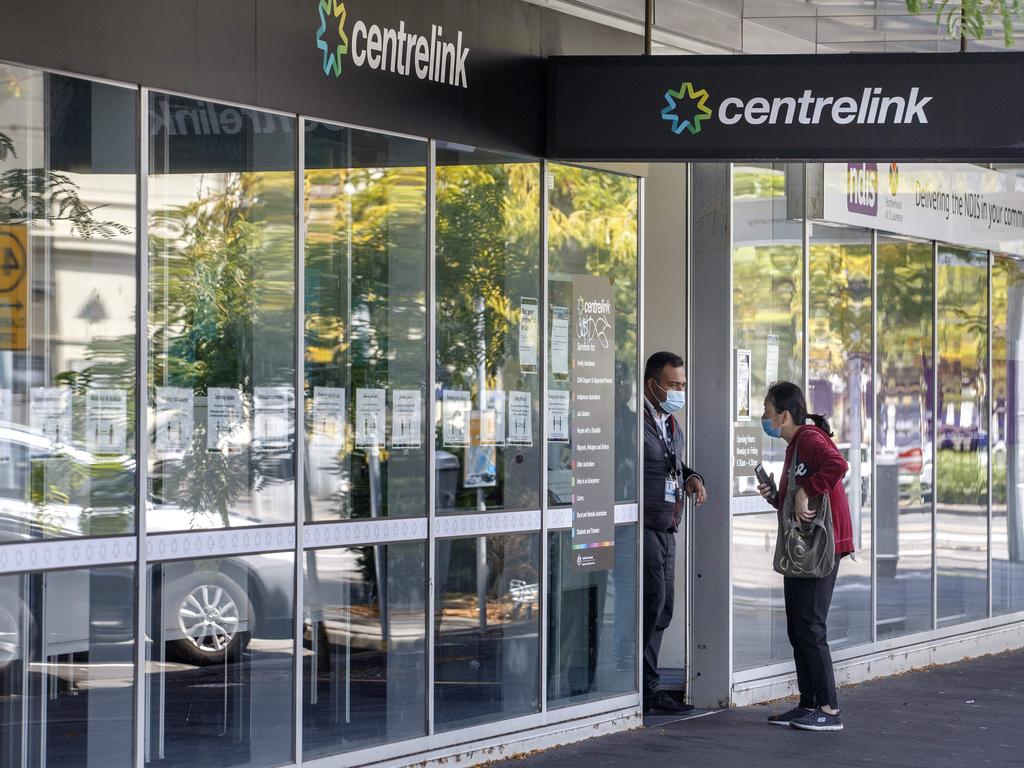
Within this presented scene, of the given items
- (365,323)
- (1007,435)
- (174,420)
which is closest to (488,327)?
(365,323)

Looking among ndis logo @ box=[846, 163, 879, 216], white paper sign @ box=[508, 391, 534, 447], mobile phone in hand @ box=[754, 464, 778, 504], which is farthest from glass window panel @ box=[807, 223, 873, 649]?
white paper sign @ box=[508, 391, 534, 447]

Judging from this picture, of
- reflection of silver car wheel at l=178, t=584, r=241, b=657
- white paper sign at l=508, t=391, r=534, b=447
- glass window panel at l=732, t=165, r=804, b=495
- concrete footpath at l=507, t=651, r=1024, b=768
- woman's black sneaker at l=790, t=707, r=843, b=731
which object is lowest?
concrete footpath at l=507, t=651, r=1024, b=768

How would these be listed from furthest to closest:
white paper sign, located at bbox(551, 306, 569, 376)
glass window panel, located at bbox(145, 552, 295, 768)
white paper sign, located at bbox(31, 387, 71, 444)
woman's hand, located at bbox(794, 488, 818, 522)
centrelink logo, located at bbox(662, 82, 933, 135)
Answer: woman's hand, located at bbox(794, 488, 818, 522)
white paper sign, located at bbox(551, 306, 569, 376)
centrelink logo, located at bbox(662, 82, 933, 135)
glass window panel, located at bbox(145, 552, 295, 768)
white paper sign, located at bbox(31, 387, 71, 444)

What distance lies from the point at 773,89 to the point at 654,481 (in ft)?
8.45

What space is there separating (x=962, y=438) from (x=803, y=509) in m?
4.38

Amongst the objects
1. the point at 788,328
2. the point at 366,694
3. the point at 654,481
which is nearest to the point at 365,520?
the point at 366,694

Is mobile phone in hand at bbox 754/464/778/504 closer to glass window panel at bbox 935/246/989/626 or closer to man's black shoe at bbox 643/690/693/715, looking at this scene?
man's black shoe at bbox 643/690/693/715

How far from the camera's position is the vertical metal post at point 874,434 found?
37.2 feet

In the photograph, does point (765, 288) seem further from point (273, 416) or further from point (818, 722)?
point (273, 416)

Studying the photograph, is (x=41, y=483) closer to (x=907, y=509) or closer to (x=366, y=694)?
(x=366, y=694)

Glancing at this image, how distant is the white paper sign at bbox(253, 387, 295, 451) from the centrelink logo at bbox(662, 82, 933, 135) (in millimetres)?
2540

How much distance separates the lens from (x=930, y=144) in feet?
25.2

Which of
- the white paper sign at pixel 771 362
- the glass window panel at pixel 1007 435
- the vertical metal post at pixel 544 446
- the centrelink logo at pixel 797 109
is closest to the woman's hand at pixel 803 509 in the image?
the white paper sign at pixel 771 362

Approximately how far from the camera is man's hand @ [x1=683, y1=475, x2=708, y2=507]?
30.7ft
